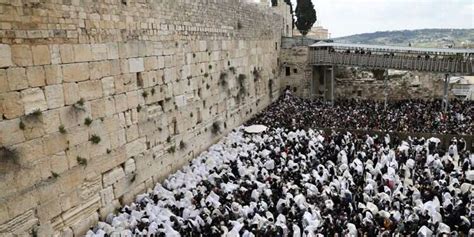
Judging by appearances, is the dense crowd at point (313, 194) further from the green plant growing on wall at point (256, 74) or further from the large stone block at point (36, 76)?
the green plant growing on wall at point (256, 74)

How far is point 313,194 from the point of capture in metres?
9.86

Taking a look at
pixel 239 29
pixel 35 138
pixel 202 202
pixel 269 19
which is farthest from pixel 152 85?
pixel 269 19

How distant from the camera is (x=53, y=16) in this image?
7.38 m

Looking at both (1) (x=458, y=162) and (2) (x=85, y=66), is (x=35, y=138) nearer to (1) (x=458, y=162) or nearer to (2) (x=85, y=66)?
(2) (x=85, y=66)

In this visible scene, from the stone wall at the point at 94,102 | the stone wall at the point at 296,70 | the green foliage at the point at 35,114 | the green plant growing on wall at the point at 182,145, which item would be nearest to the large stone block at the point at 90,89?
the stone wall at the point at 94,102

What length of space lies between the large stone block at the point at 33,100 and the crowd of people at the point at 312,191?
102 inches

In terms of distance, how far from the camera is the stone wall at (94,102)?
670 cm

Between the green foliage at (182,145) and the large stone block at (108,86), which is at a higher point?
the large stone block at (108,86)

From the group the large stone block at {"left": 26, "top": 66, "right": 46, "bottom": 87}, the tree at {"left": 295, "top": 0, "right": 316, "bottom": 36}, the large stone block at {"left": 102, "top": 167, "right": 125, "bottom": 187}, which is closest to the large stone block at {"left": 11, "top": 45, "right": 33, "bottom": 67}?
the large stone block at {"left": 26, "top": 66, "right": 46, "bottom": 87}

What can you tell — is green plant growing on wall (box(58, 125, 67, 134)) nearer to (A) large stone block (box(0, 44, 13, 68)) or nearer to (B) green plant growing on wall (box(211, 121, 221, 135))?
(A) large stone block (box(0, 44, 13, 68))

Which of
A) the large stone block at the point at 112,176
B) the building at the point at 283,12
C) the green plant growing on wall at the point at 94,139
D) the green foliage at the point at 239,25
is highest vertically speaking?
the building at the point at 283,12

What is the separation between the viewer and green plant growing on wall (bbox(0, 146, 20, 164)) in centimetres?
639

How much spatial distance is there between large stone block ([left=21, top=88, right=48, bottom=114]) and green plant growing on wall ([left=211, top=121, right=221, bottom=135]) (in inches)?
309

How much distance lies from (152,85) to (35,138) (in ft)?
13.3
